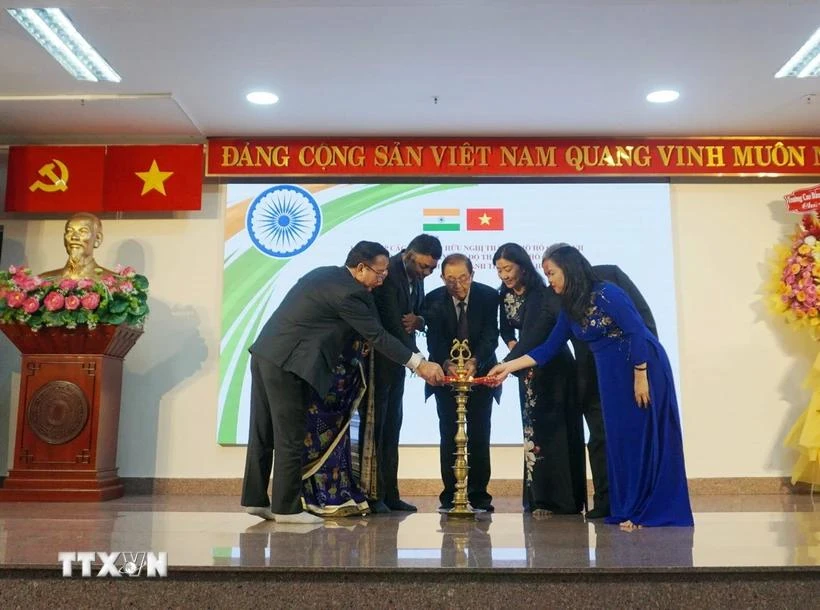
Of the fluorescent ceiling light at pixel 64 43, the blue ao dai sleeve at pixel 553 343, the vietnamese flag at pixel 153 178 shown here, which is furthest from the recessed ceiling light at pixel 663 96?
the fluorescent ceiling light at pixel 64 43

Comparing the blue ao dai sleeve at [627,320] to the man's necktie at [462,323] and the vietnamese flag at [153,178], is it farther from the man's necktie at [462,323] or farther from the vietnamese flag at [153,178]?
the vietnamese flag at [153,178]

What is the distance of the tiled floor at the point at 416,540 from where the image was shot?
2.34 metres

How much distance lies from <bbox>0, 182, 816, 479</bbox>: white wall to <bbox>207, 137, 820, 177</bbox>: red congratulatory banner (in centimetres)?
23

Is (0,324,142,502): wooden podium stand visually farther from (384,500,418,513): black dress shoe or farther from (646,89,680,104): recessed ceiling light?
(646,89,680,104): recessed ceiling light

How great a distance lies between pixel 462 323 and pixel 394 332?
376 mm

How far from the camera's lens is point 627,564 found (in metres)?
2.28

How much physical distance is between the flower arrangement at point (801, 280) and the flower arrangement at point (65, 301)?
14.2 ft

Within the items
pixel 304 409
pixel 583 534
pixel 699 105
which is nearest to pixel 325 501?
pixel 304 409

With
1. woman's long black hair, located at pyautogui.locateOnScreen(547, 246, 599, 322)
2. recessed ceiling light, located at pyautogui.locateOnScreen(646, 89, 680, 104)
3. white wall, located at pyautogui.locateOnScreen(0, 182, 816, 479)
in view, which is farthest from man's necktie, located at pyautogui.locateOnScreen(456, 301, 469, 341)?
recessed ceiling light, located at pyautogui.locateOnScreen(646, 89, 680, 104)

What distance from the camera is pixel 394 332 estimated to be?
4.02 m

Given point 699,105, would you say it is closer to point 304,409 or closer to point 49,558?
point 304,409

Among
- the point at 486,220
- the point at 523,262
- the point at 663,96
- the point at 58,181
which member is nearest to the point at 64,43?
the point at 58,181

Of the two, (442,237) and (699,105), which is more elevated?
(699,105)

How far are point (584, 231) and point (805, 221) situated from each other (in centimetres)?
149
